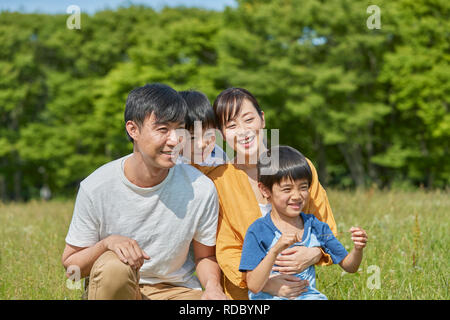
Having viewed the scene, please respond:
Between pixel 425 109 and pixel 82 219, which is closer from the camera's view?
pixel 82 219

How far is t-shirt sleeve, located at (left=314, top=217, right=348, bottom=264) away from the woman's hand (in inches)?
2.7

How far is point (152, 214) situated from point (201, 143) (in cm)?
68

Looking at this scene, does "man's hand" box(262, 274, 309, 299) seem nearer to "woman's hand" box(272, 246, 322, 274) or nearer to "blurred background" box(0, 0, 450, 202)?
"woman's hand" box(272, 246, 322, 274)

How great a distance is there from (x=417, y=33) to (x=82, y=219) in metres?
22.5

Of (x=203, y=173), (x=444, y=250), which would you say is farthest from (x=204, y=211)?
(x=444, y=250)

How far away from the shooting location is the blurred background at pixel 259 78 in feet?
72.5

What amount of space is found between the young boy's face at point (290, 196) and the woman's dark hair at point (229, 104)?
0.72 m

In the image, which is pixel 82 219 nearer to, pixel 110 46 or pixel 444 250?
pixel 444 250

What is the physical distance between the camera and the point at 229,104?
3439mm

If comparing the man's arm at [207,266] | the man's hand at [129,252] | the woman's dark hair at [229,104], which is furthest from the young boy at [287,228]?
the man's hand at [129,252]

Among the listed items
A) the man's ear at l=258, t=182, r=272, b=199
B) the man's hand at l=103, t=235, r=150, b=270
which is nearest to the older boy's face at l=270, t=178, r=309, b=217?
the man's ear at l=258, t=182, r=272, b=199

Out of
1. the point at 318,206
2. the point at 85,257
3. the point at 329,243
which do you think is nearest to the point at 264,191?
the point at 318,206

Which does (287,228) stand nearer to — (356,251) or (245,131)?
(356,251)
